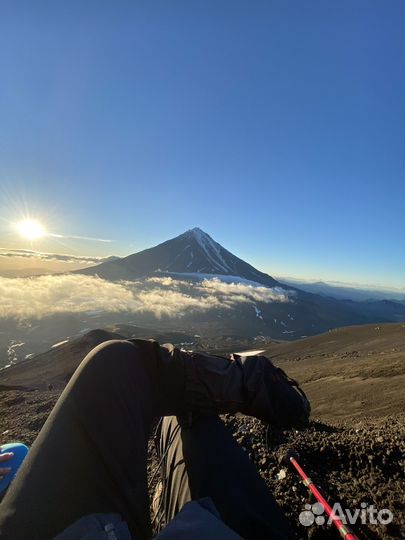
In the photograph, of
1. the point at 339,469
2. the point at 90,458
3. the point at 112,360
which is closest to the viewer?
the point at 90,458

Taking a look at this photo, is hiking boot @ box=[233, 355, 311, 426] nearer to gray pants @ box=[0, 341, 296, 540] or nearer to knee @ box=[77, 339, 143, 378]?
gray pants @ box=[0, 341, 296, 540]

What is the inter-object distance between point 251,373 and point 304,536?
1.44 meters

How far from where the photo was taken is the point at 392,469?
372 cm

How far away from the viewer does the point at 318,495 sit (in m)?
3.28

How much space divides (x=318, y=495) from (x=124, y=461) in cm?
191

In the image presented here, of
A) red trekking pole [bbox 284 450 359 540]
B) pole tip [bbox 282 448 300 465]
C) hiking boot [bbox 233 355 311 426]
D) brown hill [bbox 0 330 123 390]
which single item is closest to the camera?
red trekking pole [bbox 284 450 359 540]

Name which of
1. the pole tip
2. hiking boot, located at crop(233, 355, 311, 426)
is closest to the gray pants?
hiking boot, located at crop(233, 355, 311, 426)

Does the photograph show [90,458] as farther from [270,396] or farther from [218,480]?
[270,396]

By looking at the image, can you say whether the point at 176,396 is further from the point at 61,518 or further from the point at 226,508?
the point at 61,518

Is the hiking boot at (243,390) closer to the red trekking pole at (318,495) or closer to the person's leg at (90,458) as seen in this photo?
the person's leg at (90,458)

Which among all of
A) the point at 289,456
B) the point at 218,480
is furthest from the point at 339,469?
the point at 218,480

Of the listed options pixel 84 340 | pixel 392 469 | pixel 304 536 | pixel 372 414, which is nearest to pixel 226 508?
pixel 304 536

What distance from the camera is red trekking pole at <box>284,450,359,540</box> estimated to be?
9.26ft

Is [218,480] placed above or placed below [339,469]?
above
